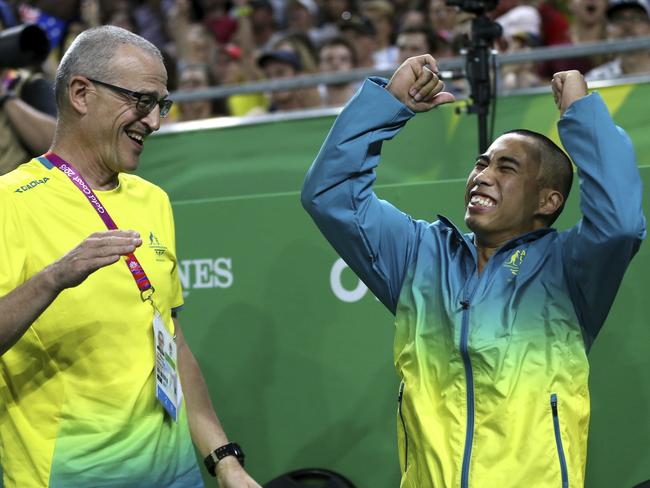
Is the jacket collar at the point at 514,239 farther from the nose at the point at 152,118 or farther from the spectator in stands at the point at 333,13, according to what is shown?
the spectator in stands at the point at 333,13

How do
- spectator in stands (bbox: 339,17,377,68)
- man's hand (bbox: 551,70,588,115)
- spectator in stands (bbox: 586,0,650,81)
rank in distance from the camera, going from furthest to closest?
spectator in stands (bbox: 339,17,377,68)
spectator in stands (bbox: 586,0,650,81)
man's hand (bbox: 551,70,588,115)

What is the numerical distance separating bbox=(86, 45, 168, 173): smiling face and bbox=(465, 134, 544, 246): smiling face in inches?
36.1

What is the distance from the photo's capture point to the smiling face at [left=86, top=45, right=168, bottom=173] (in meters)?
2.85

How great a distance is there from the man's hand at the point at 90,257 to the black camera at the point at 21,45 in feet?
6.34

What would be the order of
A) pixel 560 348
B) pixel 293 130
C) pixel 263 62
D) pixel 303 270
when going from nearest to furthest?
pixel 560 348, pixel 303 270, pixel 293 130, pixel 263 62

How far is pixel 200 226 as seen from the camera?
4219 mm

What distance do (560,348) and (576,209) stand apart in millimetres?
1122

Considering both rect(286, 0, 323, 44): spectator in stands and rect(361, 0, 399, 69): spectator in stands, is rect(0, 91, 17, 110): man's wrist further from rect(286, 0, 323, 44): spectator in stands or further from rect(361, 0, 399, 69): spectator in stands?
rect(286, 0, 323, 44): spectator in stands

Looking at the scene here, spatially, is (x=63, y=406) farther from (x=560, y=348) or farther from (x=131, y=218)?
(x=560, y=348)

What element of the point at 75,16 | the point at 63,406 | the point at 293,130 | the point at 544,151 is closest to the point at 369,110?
the point at 544,151

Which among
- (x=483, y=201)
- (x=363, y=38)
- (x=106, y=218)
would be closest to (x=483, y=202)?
(x=483, y=201)

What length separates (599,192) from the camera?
8.39ft

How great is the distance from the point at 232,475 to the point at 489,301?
842mm

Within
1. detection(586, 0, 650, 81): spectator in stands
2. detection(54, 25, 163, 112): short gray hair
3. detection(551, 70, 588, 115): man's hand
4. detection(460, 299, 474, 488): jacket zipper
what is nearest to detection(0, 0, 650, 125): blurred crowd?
detection(586, 0, 650, 81): spectator in stands
